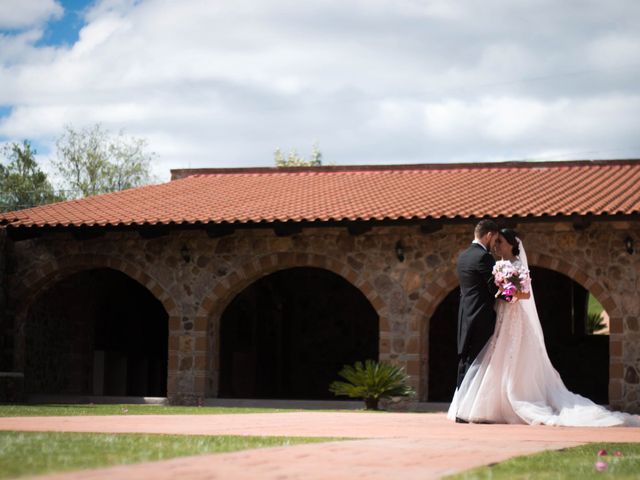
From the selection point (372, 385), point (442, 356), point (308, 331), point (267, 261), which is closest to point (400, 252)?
point (267, 261)

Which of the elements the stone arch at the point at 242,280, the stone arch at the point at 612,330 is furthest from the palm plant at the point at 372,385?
the stone arch at the point at 612,330

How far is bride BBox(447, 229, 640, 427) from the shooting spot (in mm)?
9367

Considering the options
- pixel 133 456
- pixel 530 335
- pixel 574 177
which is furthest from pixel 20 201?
pixel 133 456

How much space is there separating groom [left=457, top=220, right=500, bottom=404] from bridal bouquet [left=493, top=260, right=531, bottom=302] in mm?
113

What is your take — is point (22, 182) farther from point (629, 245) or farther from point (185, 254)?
point (629, 245)

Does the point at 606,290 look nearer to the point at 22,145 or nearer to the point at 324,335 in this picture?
the point at 324,335

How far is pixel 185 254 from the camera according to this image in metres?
17.3

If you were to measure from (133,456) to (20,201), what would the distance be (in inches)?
1682

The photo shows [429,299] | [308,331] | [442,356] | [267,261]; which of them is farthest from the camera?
[308,331]

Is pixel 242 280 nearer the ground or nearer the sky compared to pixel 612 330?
nearer the sky

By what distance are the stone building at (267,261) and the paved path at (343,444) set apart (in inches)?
241

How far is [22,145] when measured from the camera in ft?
161

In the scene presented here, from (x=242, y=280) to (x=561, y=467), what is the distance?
1170 cm

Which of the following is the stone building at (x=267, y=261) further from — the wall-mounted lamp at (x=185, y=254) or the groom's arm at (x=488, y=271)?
the groom's arm at (x=488, y=271)
